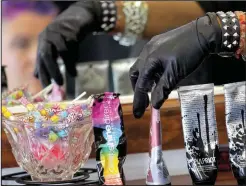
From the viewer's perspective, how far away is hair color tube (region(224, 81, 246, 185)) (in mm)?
925

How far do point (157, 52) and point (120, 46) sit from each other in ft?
1.70

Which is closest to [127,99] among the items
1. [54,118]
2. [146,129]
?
[146,129]

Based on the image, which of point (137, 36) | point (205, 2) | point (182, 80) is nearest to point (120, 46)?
point (137, 36)

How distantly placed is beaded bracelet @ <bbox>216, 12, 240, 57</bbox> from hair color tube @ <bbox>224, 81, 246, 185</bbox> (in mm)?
97

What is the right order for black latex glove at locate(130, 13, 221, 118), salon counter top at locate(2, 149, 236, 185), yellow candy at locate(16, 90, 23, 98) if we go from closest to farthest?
black latex glove at locate(130, 13, 221, 118) < salon counter top at locate(2, 149, 236, 185) < yellow candy at locate(16, 90, 23, 98)

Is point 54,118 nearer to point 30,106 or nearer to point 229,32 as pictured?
point 30,106

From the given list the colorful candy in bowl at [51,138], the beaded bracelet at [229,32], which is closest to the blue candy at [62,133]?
the colorful candy in bowl at [51,138]

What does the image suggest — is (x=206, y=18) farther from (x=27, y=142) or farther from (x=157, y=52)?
(x=27, y=142)

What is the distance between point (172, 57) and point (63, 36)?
502 mm

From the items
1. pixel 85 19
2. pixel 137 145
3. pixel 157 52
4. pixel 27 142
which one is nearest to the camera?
pixel 157 52

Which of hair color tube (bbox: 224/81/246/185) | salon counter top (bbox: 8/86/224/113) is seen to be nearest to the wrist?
hair color tube (bbox: 224/81/246/185)

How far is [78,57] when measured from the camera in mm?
1343

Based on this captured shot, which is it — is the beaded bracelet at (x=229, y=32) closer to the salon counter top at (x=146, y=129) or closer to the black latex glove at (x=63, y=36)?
the salon counter top at (x=146, y=129)

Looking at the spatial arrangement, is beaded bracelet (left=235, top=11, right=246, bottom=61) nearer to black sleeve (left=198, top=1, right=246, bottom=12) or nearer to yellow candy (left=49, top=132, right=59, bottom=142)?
black sleeve (left=198, top=1, right=246, bottom=12)
